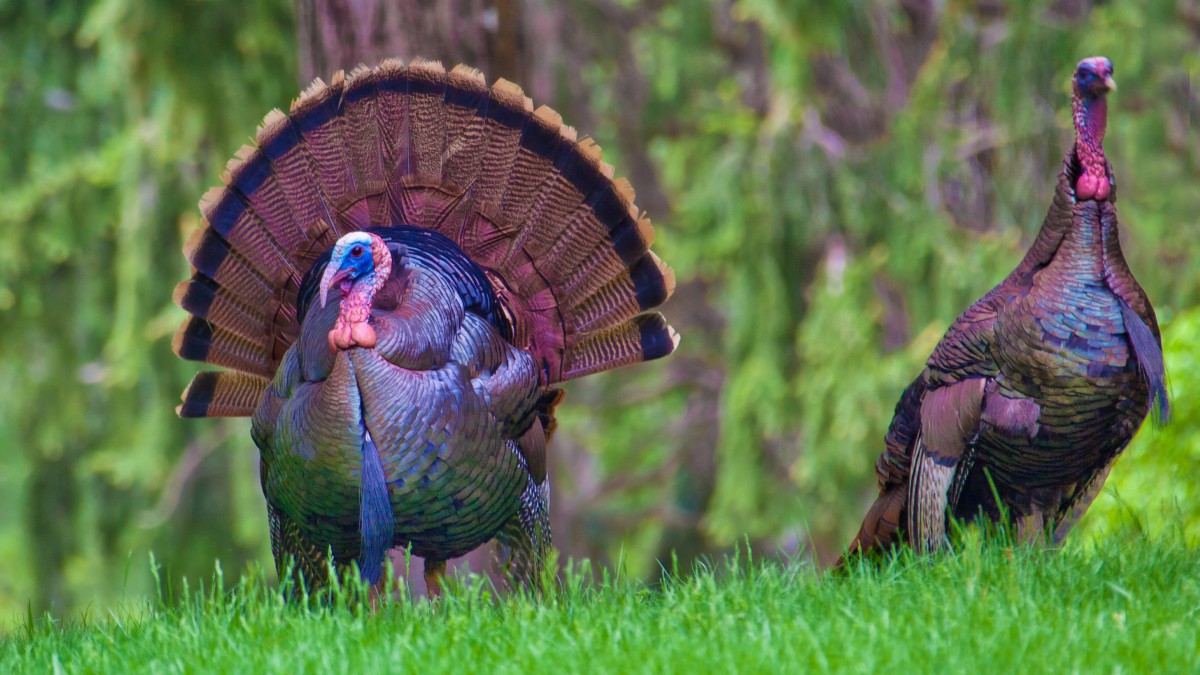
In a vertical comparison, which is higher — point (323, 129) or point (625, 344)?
point (323, 129)

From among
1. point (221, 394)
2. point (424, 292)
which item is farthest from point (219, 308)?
point (424, 292)

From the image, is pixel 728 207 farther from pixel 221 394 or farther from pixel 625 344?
pixel 221 394

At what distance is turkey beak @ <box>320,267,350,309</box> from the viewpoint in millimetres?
4098

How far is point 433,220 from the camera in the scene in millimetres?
5031

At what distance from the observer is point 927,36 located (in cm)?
1005

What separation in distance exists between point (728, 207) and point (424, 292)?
462 cm

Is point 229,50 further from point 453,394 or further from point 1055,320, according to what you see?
point 1055,320

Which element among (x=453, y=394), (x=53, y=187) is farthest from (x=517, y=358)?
(x=53, y=187)

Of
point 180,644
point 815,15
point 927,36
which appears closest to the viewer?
point 180,644

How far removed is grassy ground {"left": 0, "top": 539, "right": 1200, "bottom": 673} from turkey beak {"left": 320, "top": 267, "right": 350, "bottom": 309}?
876mm

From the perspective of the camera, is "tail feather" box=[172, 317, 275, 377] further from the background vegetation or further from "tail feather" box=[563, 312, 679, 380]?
the background vegetation

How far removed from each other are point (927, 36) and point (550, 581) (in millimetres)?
6944

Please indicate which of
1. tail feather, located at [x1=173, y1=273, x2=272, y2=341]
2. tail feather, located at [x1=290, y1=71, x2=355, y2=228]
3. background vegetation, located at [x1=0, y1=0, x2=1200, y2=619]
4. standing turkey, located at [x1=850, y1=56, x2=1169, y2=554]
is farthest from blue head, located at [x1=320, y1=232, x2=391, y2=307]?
background vegetation, located at [x1=0, y1=0, x2=1200, y2=619]

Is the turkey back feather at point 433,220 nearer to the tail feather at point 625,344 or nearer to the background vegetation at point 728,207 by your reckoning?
the tail feather at point 625,344
